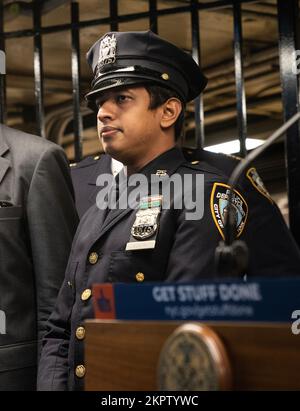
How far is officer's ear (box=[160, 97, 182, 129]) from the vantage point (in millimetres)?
1798

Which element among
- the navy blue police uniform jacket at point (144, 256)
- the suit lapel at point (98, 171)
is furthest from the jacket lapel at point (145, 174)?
the suit lapel at point (98, 171)

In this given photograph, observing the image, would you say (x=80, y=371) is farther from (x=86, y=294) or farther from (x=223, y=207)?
(x=223, y=207)

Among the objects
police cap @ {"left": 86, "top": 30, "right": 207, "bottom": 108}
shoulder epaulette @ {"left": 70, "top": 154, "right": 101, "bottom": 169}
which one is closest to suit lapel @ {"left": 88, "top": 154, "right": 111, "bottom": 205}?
shoulder epaulette @ {"left": 70, "top": 154, "right": 101, "bottom": 169}

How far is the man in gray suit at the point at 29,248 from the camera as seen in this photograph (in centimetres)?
183

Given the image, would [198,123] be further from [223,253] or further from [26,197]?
[223,253]

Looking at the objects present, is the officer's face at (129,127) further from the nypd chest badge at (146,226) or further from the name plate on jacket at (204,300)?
the name plate on jacket at (204,300)

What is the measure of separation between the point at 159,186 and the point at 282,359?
825 millimetres

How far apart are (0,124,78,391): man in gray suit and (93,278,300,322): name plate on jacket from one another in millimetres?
789

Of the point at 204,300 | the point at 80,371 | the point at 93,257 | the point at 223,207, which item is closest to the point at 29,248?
the point at 93,257

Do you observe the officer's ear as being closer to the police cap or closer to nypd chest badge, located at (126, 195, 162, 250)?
the police cap

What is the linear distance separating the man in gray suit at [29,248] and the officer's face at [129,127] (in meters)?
0.24

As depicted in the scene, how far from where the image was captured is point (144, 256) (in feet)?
5.01
